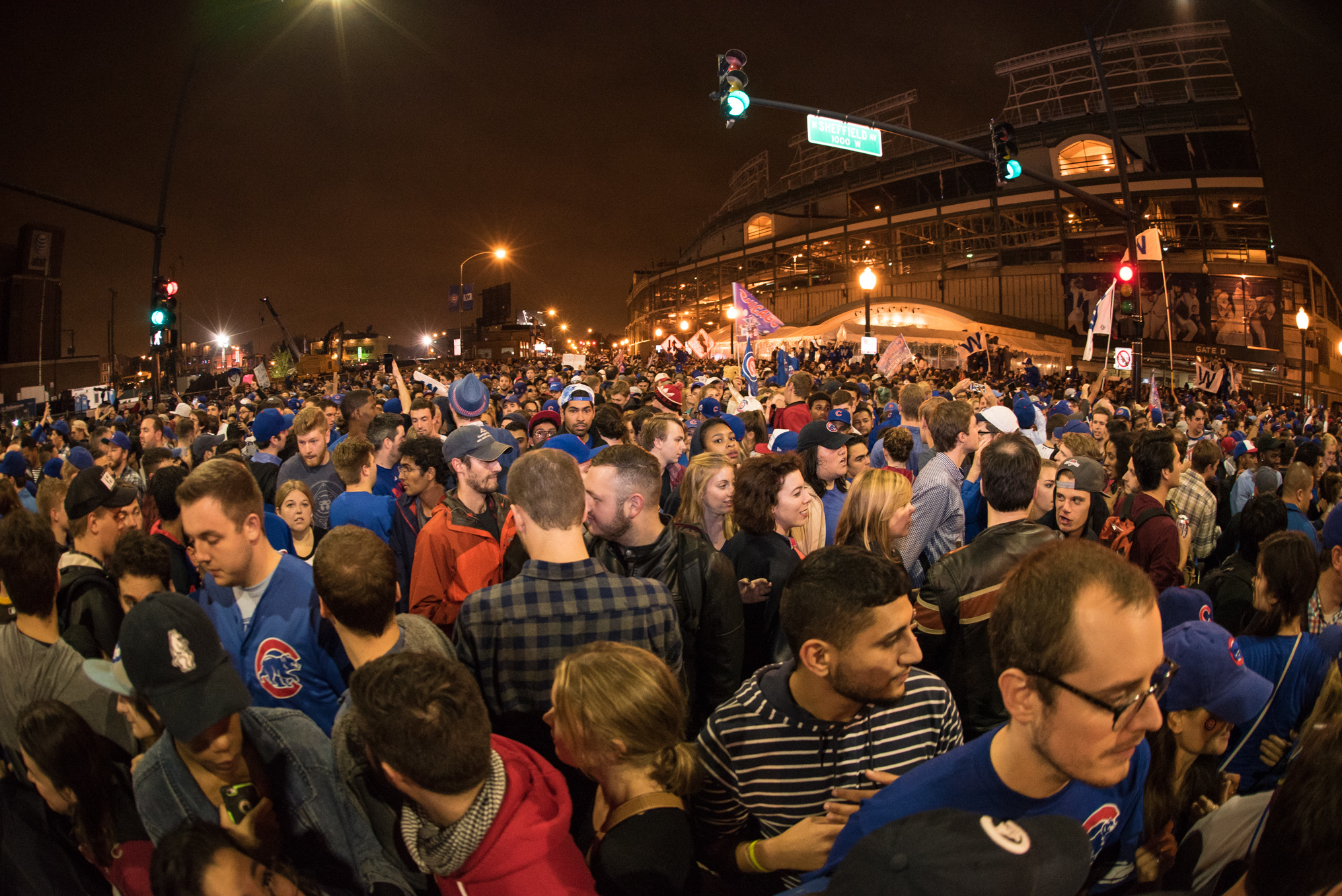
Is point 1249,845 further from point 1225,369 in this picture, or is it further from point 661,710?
point 1225,369

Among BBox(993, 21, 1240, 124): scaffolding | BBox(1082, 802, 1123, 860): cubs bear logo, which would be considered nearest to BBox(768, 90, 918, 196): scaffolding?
BBox(993, 21, 1240, 124): scaffolding

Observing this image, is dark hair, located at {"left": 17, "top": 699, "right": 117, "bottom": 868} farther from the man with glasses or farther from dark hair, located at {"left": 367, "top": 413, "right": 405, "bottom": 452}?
dark hair, located at {"left": 367, "top": 413, "right": 405, "bottom": 452}

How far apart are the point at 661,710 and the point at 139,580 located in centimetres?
333

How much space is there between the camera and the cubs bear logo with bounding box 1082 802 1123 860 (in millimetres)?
1875

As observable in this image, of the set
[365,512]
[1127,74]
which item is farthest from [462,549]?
[1127,74]

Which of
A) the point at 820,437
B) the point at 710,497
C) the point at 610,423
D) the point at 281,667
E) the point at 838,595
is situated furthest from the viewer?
the point at 610,423

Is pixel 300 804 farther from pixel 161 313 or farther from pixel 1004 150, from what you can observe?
pixel 161 313

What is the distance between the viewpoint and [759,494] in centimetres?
410

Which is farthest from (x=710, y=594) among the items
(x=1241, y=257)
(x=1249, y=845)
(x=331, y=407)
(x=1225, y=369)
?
(x=1241, y=257)

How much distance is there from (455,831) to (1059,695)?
5.11ft

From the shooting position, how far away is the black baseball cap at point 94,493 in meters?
4.34

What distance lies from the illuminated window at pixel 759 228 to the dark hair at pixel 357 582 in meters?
63.1

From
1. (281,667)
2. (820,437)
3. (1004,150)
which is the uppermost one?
(1004,150)

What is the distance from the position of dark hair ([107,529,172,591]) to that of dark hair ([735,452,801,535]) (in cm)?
317
